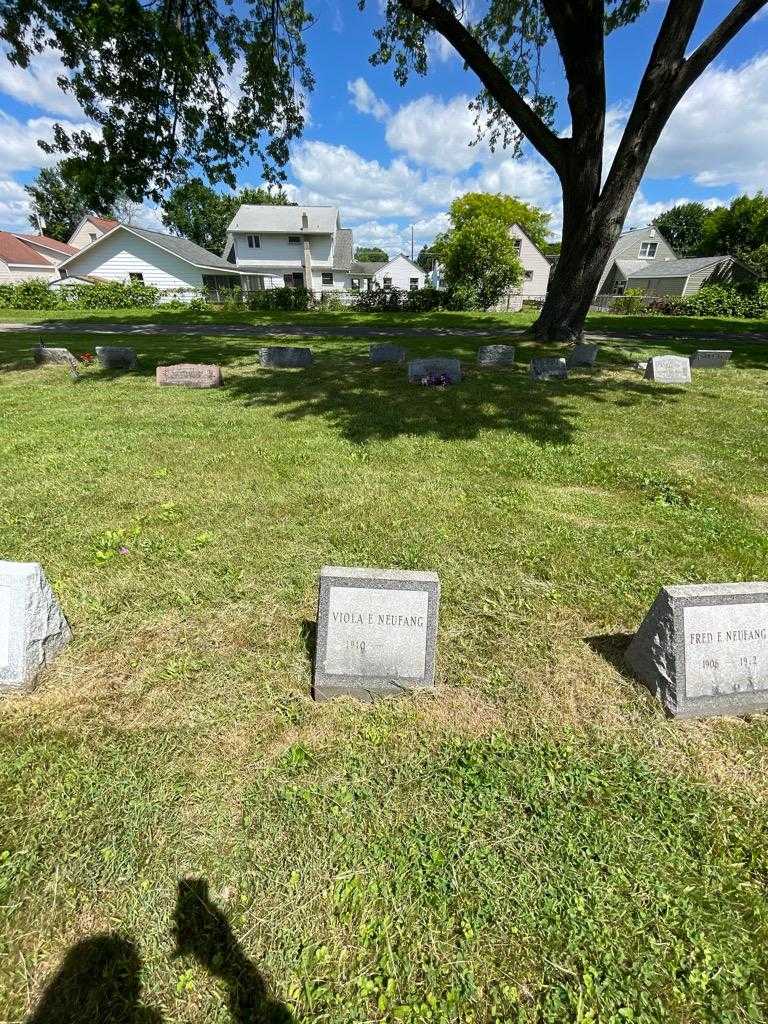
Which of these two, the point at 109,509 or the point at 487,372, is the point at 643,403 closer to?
the point at 487,372

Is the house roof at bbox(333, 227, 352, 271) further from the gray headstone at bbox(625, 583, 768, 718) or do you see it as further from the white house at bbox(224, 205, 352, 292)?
the gray headstone at bbox(625, 583, 768, 718)

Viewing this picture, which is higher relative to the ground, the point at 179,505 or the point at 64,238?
the point at 64,238

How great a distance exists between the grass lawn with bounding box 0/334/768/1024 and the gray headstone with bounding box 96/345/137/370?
24.9ft

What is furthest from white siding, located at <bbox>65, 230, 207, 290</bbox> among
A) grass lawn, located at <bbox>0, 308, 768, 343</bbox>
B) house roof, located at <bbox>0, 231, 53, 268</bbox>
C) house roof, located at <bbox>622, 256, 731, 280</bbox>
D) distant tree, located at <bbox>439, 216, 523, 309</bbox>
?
house roof, located at <bbox>622, 256, 731, 280</bbox>

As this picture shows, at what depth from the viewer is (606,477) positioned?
548 cm

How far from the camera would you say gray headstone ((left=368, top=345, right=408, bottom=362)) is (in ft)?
38.7

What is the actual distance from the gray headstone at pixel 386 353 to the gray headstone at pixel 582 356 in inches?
171

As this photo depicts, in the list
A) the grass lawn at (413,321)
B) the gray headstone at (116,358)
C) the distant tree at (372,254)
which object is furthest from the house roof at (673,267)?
the distant tree at (372,254)

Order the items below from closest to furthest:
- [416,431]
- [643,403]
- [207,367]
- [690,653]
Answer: [690,653] < [416,431] < [643,403] < [207,367]

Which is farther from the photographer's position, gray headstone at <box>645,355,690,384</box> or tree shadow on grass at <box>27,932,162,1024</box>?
gray headstone at <box>645,355,690,384</box>

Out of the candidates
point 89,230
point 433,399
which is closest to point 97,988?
point 433,399

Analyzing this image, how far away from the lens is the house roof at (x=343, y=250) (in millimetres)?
43594

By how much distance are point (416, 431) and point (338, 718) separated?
5074 millimetres

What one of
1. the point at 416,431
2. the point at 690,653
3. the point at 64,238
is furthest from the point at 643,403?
the point at 64,238
